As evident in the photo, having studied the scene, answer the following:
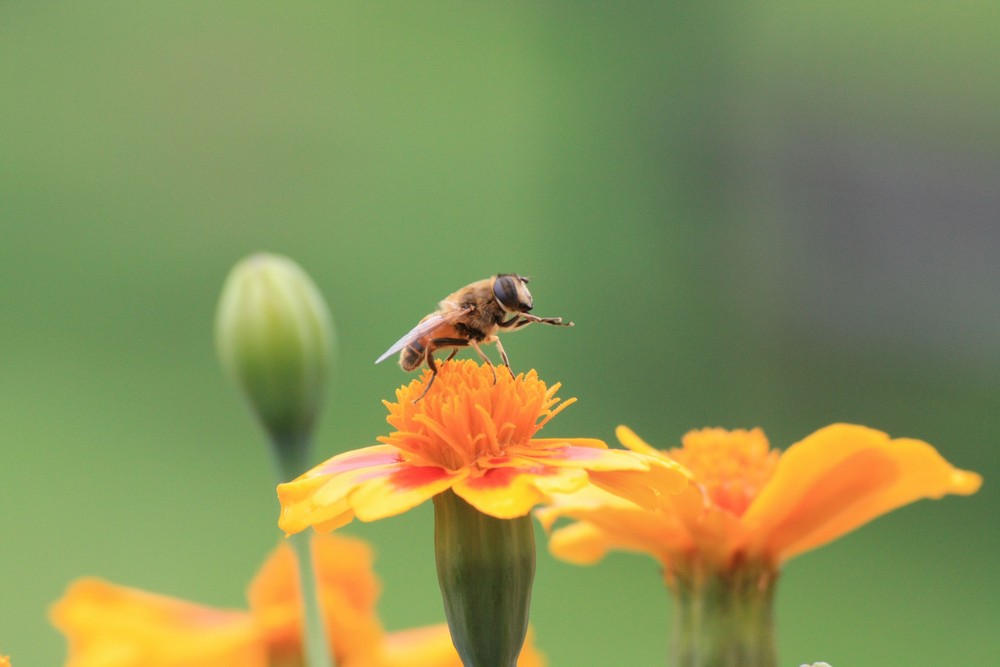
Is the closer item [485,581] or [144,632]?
[485,581]

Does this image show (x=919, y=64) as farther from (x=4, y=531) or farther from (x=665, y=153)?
(x=4, y=531)

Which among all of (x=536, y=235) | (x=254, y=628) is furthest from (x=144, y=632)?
(x=536, y=235)

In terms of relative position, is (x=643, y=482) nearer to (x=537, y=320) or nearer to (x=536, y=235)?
(x=537, y=320)

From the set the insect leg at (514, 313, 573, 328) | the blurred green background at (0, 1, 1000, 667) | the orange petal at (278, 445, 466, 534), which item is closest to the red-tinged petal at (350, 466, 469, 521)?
the orange petal at (278, 445, 466, 534)

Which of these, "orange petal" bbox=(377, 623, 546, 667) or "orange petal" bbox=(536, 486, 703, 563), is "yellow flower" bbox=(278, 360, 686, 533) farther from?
"orange petal" bbox=(377, 623, 546, 667)

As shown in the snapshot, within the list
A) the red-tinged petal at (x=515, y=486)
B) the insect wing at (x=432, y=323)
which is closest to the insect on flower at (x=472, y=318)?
the insect wing at (x=432, y=323)

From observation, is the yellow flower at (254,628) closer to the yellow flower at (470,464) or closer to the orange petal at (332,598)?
the orange petal at (332,598)
